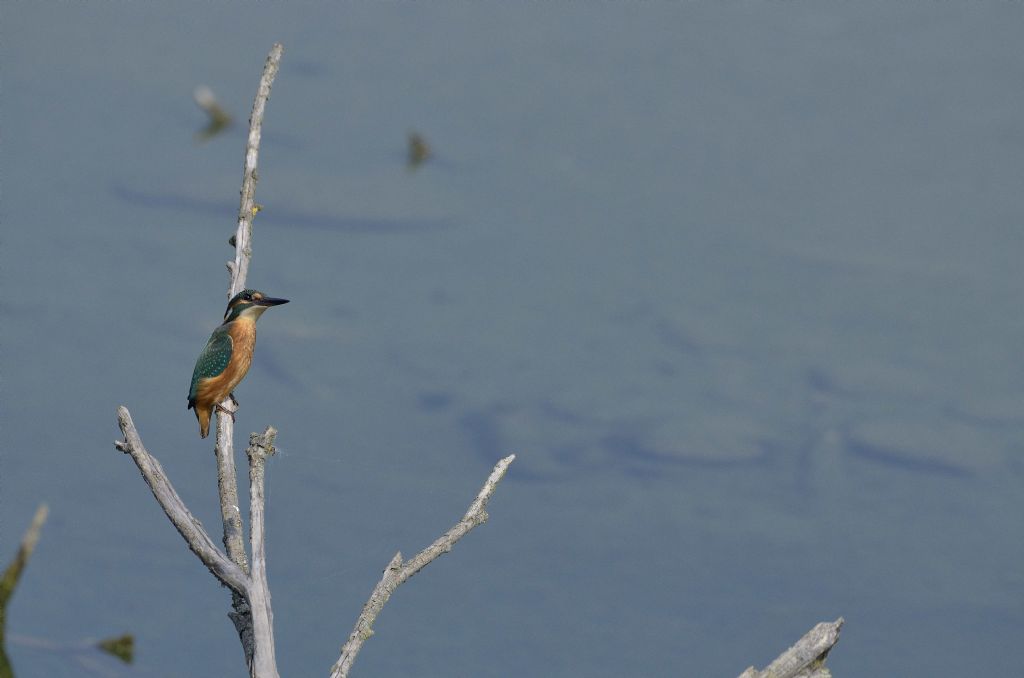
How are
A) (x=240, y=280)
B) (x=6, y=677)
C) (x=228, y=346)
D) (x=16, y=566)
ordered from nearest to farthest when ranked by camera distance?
(x=16, y=566) < (x=228, y=346) < (x=240, y=280) < (x=6, y=677)

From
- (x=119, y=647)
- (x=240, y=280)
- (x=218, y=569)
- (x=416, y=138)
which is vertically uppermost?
(x=416, y=138)

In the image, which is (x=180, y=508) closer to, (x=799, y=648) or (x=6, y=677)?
(x=6, y=677)

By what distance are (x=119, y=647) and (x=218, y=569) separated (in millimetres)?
1890

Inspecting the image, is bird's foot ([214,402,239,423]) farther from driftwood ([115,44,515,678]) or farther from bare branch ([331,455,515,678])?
bare branch ([331,455,515,678])

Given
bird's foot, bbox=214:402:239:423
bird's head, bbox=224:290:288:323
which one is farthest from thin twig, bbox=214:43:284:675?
bird's head, bbox=224:290:288:323

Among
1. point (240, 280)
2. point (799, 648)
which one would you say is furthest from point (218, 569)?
point (799, 648)

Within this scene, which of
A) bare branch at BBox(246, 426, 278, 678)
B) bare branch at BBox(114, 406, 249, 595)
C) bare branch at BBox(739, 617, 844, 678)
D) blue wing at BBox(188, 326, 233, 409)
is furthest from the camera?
blue wing at BBox(188, 326, 233, 409)

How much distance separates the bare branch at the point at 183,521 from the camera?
143 inches

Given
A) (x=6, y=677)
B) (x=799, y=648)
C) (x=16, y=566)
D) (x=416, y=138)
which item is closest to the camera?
(x=799, y=648)

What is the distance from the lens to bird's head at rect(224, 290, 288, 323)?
385 cm

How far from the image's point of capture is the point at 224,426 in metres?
4.02

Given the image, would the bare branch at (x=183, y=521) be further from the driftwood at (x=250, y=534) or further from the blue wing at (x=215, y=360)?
the blue wing at (x=215, y=360)

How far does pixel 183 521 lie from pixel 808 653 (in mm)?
1805

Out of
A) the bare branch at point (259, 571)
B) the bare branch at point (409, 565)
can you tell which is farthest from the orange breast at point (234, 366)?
the bare branch at point (409, 565)
